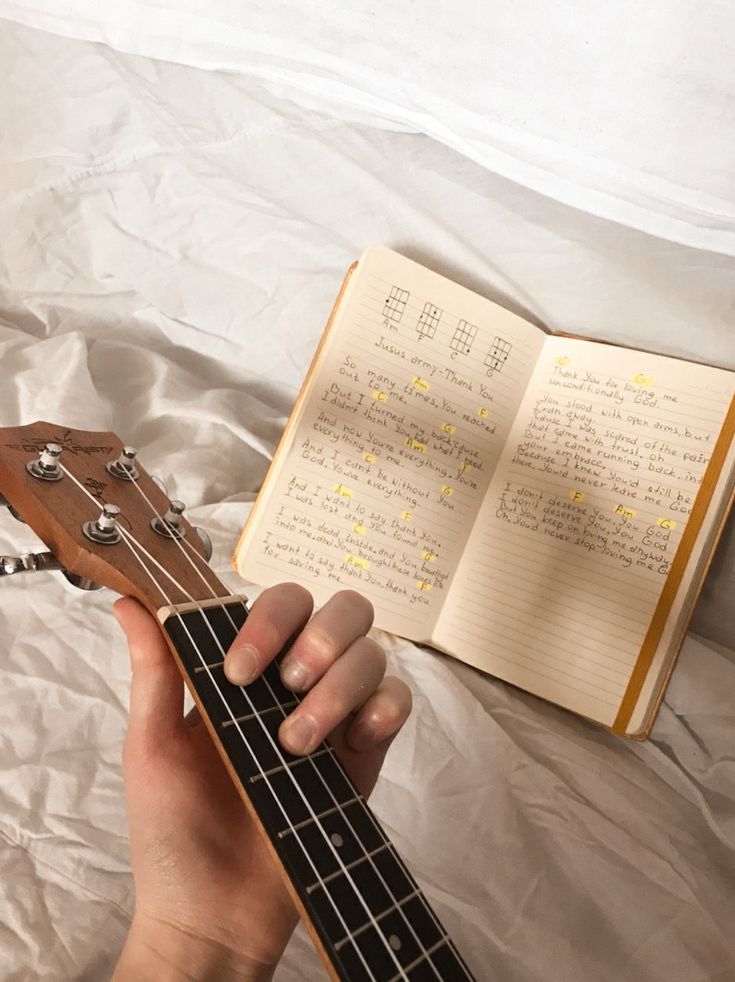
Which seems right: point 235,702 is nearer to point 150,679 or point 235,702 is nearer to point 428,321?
point 150,679

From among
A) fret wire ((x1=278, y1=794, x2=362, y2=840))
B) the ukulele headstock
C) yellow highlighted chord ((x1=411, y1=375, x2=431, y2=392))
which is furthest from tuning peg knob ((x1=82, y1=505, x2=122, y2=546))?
yellow highlighted chord ((x1=411, y1=375, x2=431, y2=392))

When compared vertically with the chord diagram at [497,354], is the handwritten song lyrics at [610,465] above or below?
below

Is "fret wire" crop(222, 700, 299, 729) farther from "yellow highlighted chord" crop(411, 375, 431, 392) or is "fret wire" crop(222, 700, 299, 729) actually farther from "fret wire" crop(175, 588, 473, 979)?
"yellow highlighted chord" crop(411, 375, 431, 392)

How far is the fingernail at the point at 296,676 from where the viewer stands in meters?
0.51

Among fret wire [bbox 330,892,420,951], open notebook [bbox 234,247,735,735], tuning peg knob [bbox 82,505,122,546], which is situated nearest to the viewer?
fret wire [bbox 330,892,420,951]

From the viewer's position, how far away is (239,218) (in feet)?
2.88

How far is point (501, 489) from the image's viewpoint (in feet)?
2.70

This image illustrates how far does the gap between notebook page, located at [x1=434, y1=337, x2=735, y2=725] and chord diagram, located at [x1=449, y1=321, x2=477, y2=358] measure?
10cm

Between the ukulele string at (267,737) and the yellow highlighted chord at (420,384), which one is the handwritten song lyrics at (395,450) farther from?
the ukulele string at (267,737)

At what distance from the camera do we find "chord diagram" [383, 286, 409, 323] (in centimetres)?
82

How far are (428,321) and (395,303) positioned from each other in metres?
0.04

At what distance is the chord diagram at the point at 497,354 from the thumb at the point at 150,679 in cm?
45

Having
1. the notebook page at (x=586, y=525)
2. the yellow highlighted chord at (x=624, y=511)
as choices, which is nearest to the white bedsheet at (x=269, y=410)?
the notebook page at (x=586, y=525)

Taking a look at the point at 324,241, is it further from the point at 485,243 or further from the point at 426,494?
the point at 426,494
